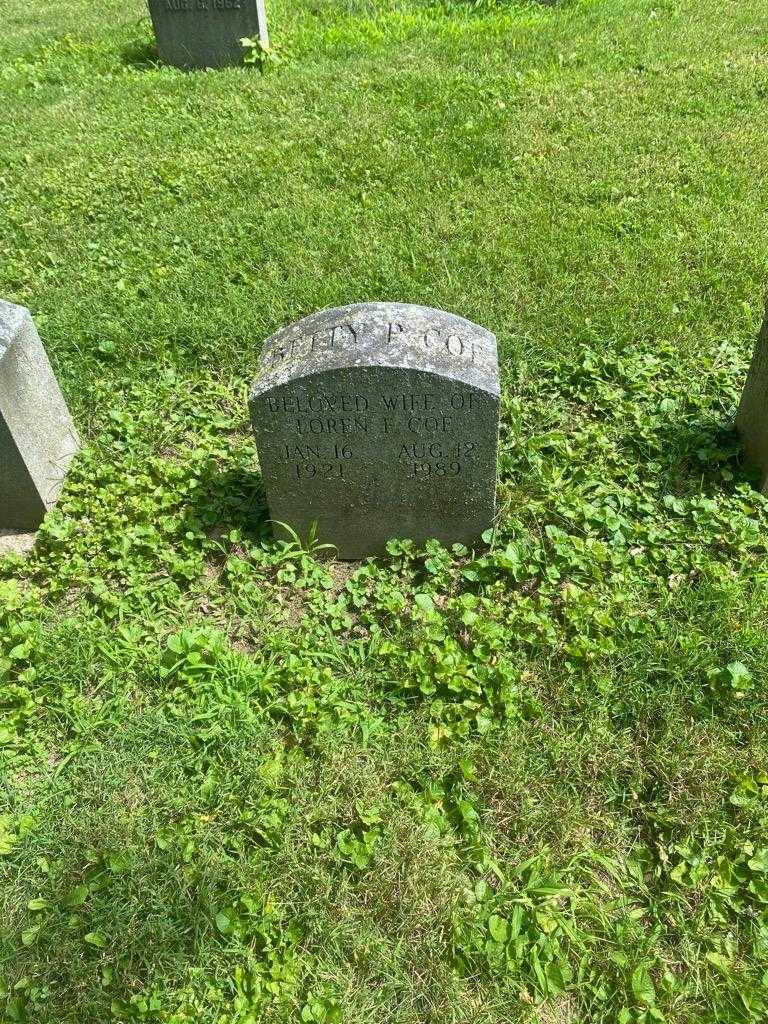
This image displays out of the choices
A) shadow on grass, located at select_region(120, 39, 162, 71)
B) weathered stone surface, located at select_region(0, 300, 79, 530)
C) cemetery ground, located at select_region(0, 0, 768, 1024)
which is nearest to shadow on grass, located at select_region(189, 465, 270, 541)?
cemetery ground, located at select_region(0, 0, 768, 1024)

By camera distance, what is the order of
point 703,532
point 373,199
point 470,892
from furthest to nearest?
point 373,199
point 703,532
point 470,892

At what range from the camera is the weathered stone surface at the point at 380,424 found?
9.69 ft

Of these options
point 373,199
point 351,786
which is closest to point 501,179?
point 373,199

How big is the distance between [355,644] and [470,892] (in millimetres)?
1023

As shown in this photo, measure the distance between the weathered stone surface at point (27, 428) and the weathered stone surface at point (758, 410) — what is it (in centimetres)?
337

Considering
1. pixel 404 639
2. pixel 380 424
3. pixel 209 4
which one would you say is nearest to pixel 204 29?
pixel 209 4

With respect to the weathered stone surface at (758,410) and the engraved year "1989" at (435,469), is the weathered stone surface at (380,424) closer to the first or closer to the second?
the engraved year "1989" at (435,469)

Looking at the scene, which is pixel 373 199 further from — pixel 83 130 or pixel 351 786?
pixel 351 786

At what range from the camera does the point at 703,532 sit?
3.43 metres

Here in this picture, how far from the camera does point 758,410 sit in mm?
3701

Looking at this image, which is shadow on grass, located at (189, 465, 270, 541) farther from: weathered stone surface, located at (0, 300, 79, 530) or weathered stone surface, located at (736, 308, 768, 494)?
weathered stone surface, located at (736, 308, 768, 494)

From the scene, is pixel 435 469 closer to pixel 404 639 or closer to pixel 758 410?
pixel 404 639

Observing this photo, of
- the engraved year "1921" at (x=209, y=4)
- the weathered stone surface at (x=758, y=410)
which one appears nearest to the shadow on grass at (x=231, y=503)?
the weathered stone surface at (x=758, y=410)

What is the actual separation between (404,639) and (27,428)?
2.00m
